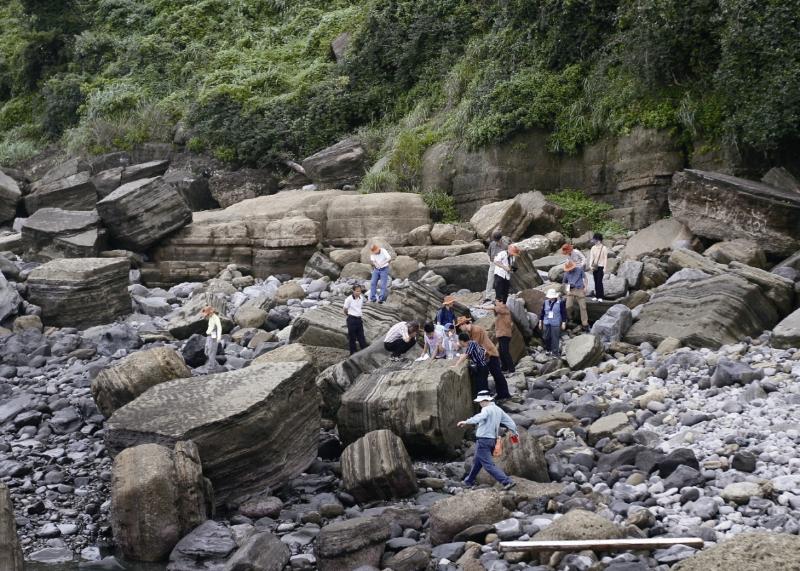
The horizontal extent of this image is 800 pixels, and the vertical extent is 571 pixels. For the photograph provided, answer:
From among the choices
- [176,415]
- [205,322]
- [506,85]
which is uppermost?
[506,85]

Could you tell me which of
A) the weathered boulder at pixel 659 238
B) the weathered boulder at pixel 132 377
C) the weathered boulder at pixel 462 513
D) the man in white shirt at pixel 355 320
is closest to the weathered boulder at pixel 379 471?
the weathered boulder at pixel 462 513

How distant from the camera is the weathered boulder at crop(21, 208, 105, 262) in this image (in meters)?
23.0

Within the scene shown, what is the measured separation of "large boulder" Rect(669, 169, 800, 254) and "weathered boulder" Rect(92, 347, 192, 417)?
11133mm

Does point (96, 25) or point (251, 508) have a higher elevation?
point (96, 25)

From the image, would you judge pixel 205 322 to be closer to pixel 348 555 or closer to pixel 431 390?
pixel 431 390

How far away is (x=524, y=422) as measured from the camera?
1232cm

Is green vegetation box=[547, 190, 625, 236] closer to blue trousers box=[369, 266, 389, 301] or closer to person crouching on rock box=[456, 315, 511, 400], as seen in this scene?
blue trousers box=[369, 266, 389, 301]

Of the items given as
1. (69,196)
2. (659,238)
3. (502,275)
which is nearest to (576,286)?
(502,275)

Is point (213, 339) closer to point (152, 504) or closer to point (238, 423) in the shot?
point (238, 423)

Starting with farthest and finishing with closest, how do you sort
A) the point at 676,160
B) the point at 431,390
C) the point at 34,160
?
the point at 34,160 < the point at 676,160 < the point at 431,390

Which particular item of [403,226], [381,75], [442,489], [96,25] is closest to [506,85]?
[403,226]

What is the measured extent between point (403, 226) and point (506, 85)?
15.3ft

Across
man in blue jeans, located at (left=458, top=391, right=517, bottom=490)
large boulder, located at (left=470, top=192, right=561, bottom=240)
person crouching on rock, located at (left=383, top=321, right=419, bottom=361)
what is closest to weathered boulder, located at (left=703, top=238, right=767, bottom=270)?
large boulder, located at (left=470, top=192, right=561, bottom=240)

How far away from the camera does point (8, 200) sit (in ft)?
92.6
